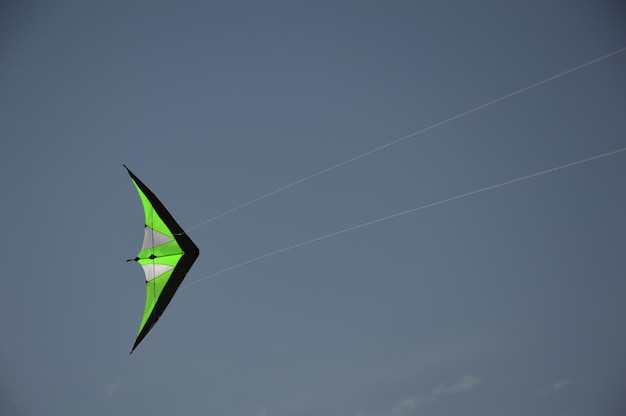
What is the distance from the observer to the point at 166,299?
1230cm

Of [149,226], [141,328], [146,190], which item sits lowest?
[141,328]

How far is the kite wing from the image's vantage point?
12.0 m

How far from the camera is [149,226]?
1271 cm

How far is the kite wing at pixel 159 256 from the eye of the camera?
12.0 m

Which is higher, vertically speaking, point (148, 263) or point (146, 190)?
point (146, 190)

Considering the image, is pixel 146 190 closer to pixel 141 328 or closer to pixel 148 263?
pixel 148 263

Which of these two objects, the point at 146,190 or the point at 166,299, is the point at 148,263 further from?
the point at 146,190

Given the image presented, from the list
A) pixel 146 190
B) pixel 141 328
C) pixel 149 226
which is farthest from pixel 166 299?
pixel 146 190

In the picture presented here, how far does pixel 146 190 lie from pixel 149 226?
1.19 m

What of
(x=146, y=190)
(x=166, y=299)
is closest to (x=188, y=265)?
(x=166, y=299)

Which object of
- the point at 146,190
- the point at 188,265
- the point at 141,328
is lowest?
the point at 141,328

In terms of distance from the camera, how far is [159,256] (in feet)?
40.9

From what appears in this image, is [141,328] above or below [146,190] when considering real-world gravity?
below

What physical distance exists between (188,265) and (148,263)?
133 cm
